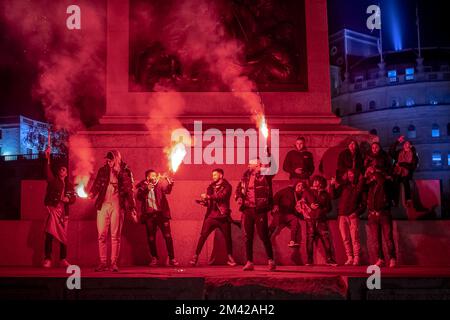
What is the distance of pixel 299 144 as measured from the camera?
42.4 feet

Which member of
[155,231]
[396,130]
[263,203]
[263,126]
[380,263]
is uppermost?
[396,130]

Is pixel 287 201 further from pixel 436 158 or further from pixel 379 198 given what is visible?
pixel 436 158

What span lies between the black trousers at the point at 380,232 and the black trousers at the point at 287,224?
5.02 ft

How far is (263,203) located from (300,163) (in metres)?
1.72

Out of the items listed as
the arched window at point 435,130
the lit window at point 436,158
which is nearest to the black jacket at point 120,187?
the lit window at point 436,158

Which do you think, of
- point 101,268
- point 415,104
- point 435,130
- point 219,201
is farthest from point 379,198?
point 435,130

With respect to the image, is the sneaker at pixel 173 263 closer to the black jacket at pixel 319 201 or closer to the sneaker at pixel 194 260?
the sneaker at pixel 194 260

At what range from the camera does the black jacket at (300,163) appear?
12773 millimetres

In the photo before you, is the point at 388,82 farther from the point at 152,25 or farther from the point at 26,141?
the point at 152,25

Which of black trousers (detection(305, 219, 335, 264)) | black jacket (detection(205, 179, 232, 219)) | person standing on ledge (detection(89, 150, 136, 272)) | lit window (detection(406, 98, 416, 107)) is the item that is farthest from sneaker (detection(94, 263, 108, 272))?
lit window (detection(406, 98, 416, 107))

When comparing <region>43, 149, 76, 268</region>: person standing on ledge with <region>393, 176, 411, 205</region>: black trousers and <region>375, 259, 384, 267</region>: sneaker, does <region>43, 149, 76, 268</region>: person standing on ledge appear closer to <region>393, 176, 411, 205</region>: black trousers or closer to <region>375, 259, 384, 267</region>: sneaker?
<region>375, 259, 384, 267</region>: sneaker

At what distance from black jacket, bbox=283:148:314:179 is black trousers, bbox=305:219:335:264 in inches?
44.6

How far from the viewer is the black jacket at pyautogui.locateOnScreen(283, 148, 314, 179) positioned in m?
12.8

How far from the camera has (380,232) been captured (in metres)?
12.1
